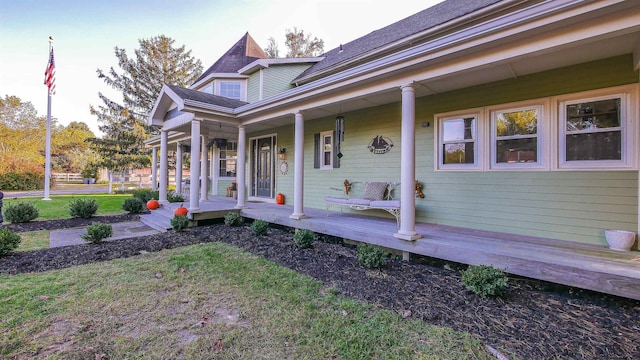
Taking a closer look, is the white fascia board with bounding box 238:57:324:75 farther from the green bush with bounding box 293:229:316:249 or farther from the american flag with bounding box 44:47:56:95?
the american flag with bounding box 44:47:56:95

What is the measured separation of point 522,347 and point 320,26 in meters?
24.3

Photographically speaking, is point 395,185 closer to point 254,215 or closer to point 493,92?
point 493,92

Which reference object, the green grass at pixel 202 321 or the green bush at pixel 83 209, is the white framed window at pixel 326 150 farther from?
the green bush at pixel 83 209

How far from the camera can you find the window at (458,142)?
4801 millimetres

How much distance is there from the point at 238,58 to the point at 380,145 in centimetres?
966

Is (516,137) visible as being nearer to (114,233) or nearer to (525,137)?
(525,137)

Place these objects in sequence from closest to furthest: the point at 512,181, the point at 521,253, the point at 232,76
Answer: the point at 521,253
the point at 512,181
the point at 232,76

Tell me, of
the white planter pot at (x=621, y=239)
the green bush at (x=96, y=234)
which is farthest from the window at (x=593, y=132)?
the green bush at (x=96, y=234)

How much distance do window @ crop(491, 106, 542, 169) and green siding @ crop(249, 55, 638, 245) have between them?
0.62 ft

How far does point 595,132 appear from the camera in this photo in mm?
3740

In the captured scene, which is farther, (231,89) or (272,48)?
(272,48)

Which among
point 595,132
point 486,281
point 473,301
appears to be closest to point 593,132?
point 595,132

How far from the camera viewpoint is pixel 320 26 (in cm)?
2192

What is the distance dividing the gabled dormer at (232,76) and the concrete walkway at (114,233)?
19.5 feet
